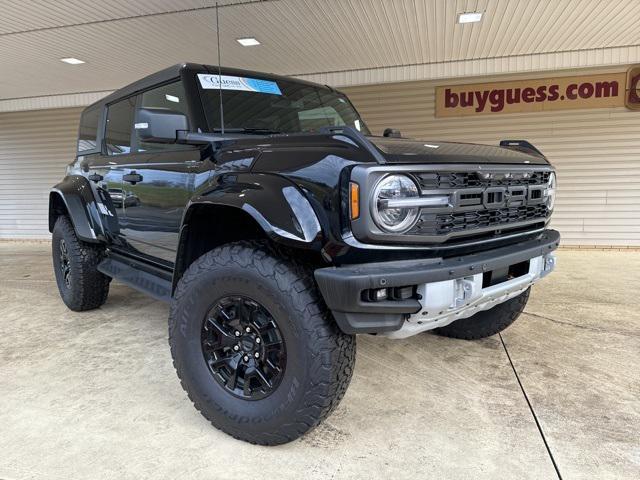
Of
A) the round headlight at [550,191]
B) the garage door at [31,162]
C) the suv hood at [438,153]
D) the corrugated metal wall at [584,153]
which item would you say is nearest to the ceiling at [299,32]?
the corrugated metal wall at [584,153]

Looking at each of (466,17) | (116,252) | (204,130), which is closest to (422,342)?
(204,130)

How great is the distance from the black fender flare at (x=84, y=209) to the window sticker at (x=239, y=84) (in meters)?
1.55

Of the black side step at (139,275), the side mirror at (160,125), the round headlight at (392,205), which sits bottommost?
the black side step at (139,275)

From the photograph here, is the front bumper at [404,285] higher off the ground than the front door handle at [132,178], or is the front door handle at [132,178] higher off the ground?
the front door handle at [132,178]

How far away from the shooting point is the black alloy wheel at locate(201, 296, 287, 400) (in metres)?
2.00

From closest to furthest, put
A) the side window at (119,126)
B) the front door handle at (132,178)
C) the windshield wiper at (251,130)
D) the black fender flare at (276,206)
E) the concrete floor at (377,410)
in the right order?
1. the black fender flare at (276,206)
2. the concrete floor at (377,410)
3. the windshield wiper at (251,130)
4. the front door handle at (132,178)
5. the side window at (119,126)

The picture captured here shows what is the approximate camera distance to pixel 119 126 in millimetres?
3596

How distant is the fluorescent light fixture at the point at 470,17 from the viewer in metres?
5.19

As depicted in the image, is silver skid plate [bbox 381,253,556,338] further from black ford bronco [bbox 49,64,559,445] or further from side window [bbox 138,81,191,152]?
side window [bbox 138,81,191,152]

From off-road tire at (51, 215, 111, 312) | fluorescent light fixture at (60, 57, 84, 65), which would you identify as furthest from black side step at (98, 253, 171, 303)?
fluorescent light fixture at (60, 57, 84, 65)

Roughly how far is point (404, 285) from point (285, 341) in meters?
0.57

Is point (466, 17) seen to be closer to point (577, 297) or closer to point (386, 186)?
point (577, 297)

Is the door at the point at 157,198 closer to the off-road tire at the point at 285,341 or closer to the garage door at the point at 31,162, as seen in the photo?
the off-road tire at the point at 285,341

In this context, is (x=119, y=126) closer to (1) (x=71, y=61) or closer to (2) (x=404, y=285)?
(2) (x=404, y=285)
